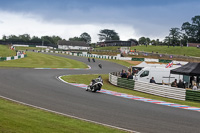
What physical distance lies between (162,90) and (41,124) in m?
13.7

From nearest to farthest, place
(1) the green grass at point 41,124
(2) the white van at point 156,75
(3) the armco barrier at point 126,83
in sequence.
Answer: (1) the green grass at point 41,124 → (3) the armco barrier at point 126,83 → (2) the white van at point 156,75

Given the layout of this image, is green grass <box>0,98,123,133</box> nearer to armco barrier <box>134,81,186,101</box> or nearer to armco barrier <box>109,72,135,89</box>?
armco barrier <box>134,81,186,101</box>

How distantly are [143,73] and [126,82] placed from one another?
2.63 metres

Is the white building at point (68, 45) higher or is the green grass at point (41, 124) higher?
the white building at point (68, 45)

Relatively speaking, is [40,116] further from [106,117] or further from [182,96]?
[182,96]

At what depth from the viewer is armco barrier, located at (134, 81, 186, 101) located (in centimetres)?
2000

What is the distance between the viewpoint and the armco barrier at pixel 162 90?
65.6 ft

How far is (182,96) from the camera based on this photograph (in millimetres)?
19875

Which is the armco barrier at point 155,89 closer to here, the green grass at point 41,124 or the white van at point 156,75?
the white van at point 156,75

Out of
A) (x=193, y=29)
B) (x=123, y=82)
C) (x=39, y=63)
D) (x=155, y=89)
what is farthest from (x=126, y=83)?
(x=193, y=29)

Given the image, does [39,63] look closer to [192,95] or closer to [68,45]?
[192,95]

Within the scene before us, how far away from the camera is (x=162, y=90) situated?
21.1 metres

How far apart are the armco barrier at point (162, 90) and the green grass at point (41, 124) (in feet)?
37.8

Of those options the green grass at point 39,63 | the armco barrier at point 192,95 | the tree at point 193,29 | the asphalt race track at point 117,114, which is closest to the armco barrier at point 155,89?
the armco barrier at point 192,95
